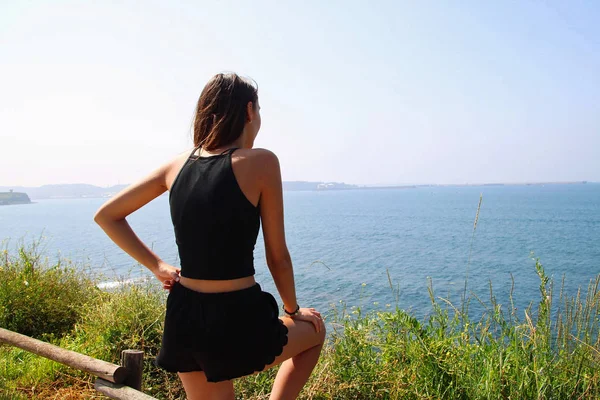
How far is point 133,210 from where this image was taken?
7.01 feet

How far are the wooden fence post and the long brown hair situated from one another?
5.88ft

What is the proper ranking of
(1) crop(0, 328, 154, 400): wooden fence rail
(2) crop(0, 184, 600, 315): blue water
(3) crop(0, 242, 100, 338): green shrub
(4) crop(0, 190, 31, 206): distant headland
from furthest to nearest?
1. (4) crop(0, 190, 31, 206): distant headland
2. (2) crop(0, 184, 600, 315): blue water
3. (3) crop(0, 242, 100, 338): green shrub
4. (1) crop(0, 328, 154, 400): wooden fence rail

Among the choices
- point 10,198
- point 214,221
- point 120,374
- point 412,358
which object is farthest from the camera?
point 10,198

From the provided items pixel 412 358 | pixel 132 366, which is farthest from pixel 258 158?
pixel 412 358

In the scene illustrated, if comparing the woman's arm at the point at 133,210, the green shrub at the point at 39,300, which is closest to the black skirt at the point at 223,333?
the woman's arm at the point at 133,210

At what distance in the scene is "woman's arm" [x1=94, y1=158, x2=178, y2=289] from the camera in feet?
6.97

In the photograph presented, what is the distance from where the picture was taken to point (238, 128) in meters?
1.97

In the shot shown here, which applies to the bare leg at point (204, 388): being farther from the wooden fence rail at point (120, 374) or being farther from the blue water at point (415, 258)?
the blue water at point (415, 258)

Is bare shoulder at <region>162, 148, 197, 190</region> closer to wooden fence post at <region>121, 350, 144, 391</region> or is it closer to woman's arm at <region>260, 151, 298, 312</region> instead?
woman's arm at <region>260, 151, 298, 312</region>

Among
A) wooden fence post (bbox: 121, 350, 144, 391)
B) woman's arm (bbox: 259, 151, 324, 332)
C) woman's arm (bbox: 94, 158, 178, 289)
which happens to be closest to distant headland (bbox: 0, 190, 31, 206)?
wooden fence post (bbox: 121, 350, 144, 391)

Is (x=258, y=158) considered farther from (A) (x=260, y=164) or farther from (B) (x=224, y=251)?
(B) (x=224, y=251)

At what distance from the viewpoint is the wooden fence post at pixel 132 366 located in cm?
311

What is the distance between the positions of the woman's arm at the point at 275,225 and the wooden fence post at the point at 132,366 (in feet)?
5.16

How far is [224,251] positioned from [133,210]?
0.57m
